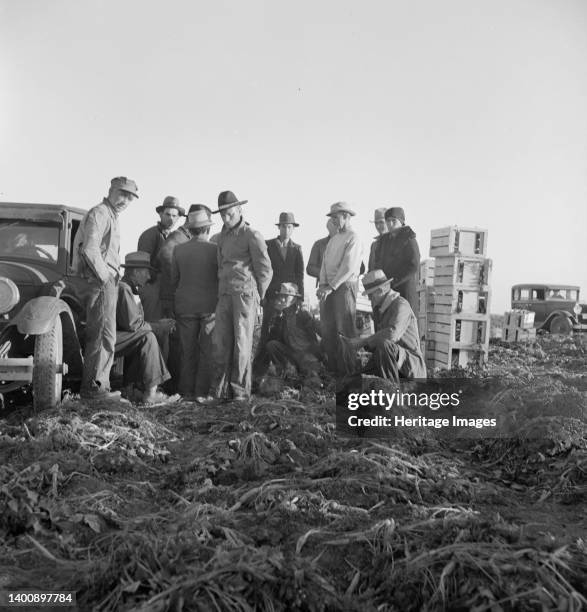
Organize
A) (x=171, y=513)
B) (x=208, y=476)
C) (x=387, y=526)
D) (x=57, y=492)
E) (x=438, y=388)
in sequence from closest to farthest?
1. (x=387, y=526)
2. (x=171, y=513)
3. (x=57, y=492)
4. (x=208, y=476)
5. (x=438, y=388)

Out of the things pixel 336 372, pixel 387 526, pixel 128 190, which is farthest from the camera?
pixel 336 372

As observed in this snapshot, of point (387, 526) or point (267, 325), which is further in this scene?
point (267, 325)

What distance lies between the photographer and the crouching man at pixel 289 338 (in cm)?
766

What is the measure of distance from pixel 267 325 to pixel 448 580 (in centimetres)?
559

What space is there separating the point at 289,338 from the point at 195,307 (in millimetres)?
1304

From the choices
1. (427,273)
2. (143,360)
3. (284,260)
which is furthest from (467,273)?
(143,360)

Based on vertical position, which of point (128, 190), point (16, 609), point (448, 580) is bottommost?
point (16, 609)

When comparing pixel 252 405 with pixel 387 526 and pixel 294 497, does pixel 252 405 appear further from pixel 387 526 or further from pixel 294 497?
pixel 387 526

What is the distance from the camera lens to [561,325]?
19.3m

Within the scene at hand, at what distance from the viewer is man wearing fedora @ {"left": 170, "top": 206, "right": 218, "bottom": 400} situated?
707 centimetres

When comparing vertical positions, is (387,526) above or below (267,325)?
below

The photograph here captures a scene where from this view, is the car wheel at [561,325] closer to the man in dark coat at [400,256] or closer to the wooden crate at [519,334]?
the wooden crate at [519,334]

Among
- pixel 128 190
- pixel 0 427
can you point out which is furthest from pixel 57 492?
pixel 128 190

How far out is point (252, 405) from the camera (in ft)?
20.2
